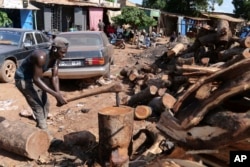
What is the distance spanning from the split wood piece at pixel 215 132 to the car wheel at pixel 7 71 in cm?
807

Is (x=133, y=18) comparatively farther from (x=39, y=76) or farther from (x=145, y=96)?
(x=39, y=76)

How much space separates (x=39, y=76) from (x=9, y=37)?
6.41 metres

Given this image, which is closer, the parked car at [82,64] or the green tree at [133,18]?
the parked car at [82,64]

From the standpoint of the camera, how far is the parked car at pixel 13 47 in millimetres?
10625

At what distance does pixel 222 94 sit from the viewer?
3.24m

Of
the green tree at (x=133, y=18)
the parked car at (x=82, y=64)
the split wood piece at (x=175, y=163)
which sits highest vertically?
the green tree at (x=133, y=18)

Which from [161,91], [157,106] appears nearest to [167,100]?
[157,106]

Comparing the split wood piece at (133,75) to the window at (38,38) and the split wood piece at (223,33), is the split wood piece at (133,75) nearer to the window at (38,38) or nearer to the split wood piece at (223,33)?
the split wood piece at (223,33)

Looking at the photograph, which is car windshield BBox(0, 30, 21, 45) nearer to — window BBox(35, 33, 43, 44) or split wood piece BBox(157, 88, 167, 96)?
window BBox(35, 33, 43, 44)

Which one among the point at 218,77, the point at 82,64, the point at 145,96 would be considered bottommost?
the point at 145,96

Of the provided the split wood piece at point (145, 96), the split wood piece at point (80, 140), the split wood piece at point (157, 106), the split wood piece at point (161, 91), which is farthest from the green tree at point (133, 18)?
the split wood piece at point (80, 140)

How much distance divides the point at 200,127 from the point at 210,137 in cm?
15

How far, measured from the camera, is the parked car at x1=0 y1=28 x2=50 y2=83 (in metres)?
10.6

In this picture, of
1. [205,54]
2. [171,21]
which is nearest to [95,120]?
[205,54]
